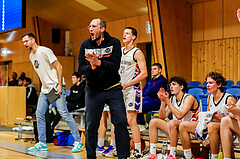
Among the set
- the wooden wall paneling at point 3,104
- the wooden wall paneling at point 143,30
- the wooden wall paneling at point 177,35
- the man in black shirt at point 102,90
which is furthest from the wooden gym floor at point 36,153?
the wooden wall paneling at point 143,30

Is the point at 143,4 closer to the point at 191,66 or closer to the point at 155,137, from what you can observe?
the point at 191,66

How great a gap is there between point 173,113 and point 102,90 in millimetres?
1103

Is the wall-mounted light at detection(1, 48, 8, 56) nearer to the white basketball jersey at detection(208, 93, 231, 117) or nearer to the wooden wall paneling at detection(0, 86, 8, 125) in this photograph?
the wooden wall paneling at detection(0, 86, 8, 125)

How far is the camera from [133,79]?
4258mm

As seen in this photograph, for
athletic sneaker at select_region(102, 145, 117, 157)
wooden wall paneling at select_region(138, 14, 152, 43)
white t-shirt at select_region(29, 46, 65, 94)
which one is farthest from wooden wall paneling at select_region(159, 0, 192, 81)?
athletic sneaker at select_region(102, 145, 117, 157)

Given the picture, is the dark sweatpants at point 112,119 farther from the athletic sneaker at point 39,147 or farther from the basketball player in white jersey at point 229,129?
the athletic sneaker at point 39,147

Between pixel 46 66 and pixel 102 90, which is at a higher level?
pixel 46 66

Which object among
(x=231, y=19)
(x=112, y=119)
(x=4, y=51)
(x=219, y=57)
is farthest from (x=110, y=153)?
(x=4, y=51)

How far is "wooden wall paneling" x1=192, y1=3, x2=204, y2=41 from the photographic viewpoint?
9.52 meters

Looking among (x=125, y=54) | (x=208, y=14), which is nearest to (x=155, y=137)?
(x=125, y=54)

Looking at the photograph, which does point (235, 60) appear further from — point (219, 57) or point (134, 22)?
point (134, 22)

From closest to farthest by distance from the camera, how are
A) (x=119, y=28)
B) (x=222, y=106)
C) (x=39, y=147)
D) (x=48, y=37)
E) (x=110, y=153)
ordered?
(x=222, y=106)
(x=110, y=153)
(x=39, y=147)
(x=119, y=28)
(x=48, y=37)

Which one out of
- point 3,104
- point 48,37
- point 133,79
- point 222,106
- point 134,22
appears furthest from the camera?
point 48,37

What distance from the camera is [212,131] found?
3.69 m
